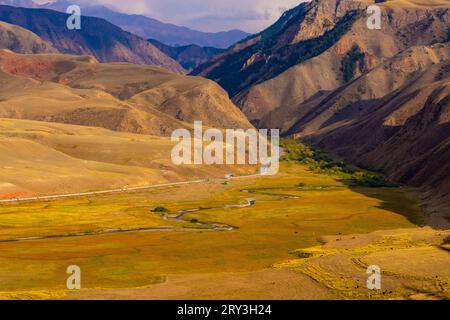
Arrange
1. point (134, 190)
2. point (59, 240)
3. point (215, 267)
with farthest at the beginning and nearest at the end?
point (134, 190)
point (59, 240)
point (215, 267)

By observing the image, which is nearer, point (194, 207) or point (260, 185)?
point (194, 207)

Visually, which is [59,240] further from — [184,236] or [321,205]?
[321,205]

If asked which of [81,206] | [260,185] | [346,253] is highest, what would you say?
[260,185]
